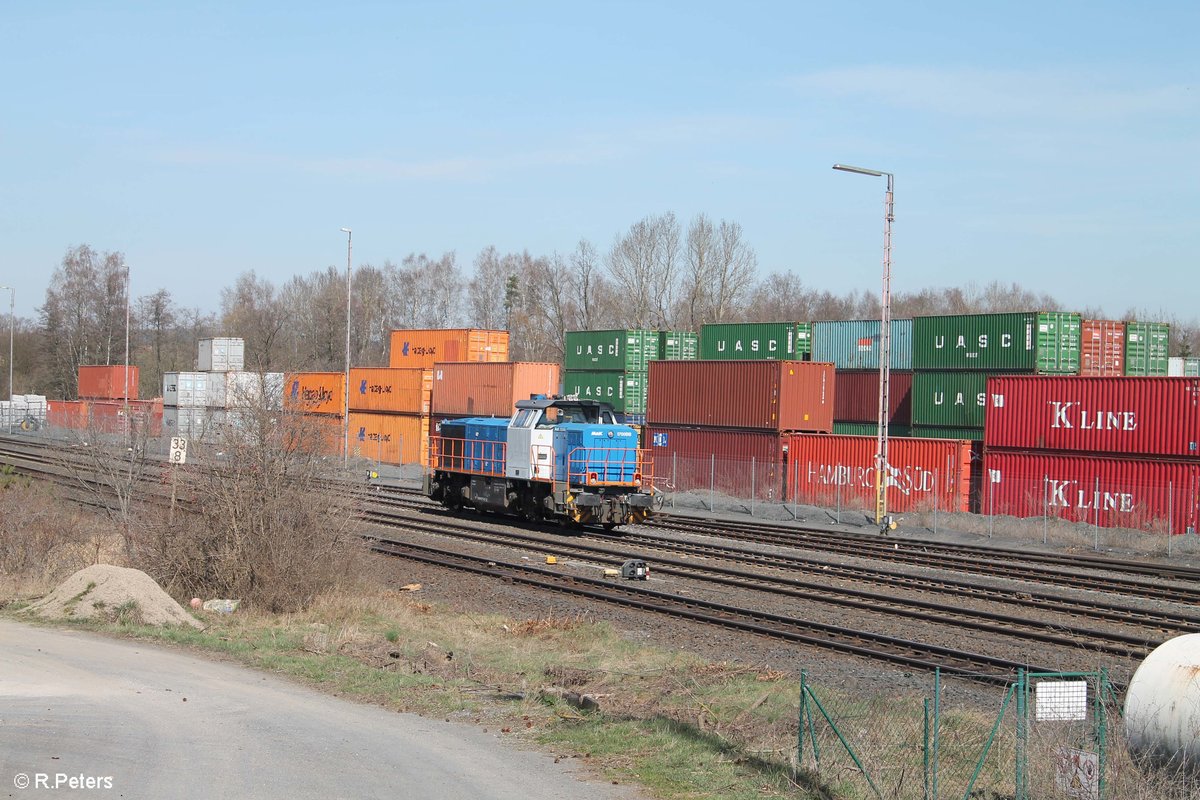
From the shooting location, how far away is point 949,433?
42969mm

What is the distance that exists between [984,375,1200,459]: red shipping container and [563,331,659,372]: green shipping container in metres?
20.5

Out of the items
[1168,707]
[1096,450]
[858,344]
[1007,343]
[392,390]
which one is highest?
[858,344]

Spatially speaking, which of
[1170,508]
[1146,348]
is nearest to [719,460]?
[1170,508]

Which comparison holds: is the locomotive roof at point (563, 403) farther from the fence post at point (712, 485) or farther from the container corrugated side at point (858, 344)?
the container corrugated side at point (858, 344)

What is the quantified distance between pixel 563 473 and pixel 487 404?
19960 mm

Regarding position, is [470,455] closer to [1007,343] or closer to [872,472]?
[872,472]

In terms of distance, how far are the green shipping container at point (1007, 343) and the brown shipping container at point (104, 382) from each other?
168 ft

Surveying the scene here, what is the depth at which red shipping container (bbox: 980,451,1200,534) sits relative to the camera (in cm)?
3069

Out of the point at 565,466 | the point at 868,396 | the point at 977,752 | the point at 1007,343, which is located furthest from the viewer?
the point at 868,396

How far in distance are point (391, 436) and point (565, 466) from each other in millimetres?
27278

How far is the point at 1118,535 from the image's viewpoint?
29859 millimetres

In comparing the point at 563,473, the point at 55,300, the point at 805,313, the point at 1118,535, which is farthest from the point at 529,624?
the point at 805,313

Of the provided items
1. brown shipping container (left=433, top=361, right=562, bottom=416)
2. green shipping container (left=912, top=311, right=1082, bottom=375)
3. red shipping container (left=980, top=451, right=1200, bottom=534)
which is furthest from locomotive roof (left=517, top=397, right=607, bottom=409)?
green shipping container (left=912, top=311, right=1082, bottom=375)

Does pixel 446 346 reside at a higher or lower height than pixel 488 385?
higher
